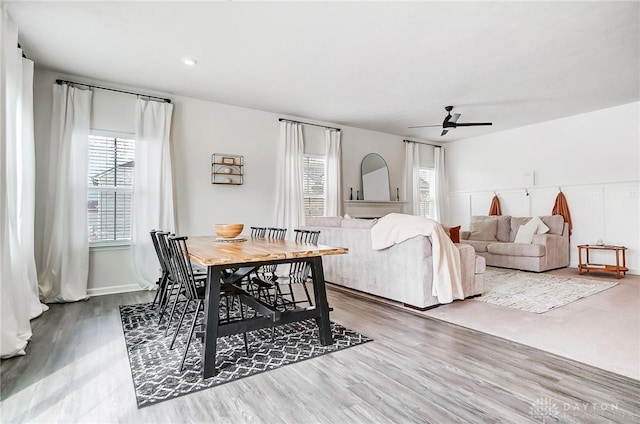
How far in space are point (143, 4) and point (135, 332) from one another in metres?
2.73

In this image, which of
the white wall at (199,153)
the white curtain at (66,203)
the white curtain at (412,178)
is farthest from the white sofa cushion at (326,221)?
the white curtain at (412,178)

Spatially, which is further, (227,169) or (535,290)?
(227,169)

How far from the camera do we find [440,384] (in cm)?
196

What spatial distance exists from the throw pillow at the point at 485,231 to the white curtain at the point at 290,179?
3539 mm

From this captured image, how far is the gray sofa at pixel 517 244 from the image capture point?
552cm

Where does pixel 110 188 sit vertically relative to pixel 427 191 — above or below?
below

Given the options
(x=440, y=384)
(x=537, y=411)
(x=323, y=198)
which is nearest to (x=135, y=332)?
(x=440, y=384)

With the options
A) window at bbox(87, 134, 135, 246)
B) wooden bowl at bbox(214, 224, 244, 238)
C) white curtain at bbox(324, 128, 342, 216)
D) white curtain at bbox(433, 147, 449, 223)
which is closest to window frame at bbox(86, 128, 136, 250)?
window at bbox(87, 134, 135, 246)

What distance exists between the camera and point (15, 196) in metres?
2.89

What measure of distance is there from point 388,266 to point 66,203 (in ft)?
12.9

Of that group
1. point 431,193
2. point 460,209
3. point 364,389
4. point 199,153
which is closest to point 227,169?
point 199,153

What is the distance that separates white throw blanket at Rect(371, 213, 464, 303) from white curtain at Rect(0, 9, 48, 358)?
326cm

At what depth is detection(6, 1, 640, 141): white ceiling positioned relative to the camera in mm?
2854

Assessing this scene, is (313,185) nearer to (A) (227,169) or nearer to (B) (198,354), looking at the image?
(A) (227,169)
